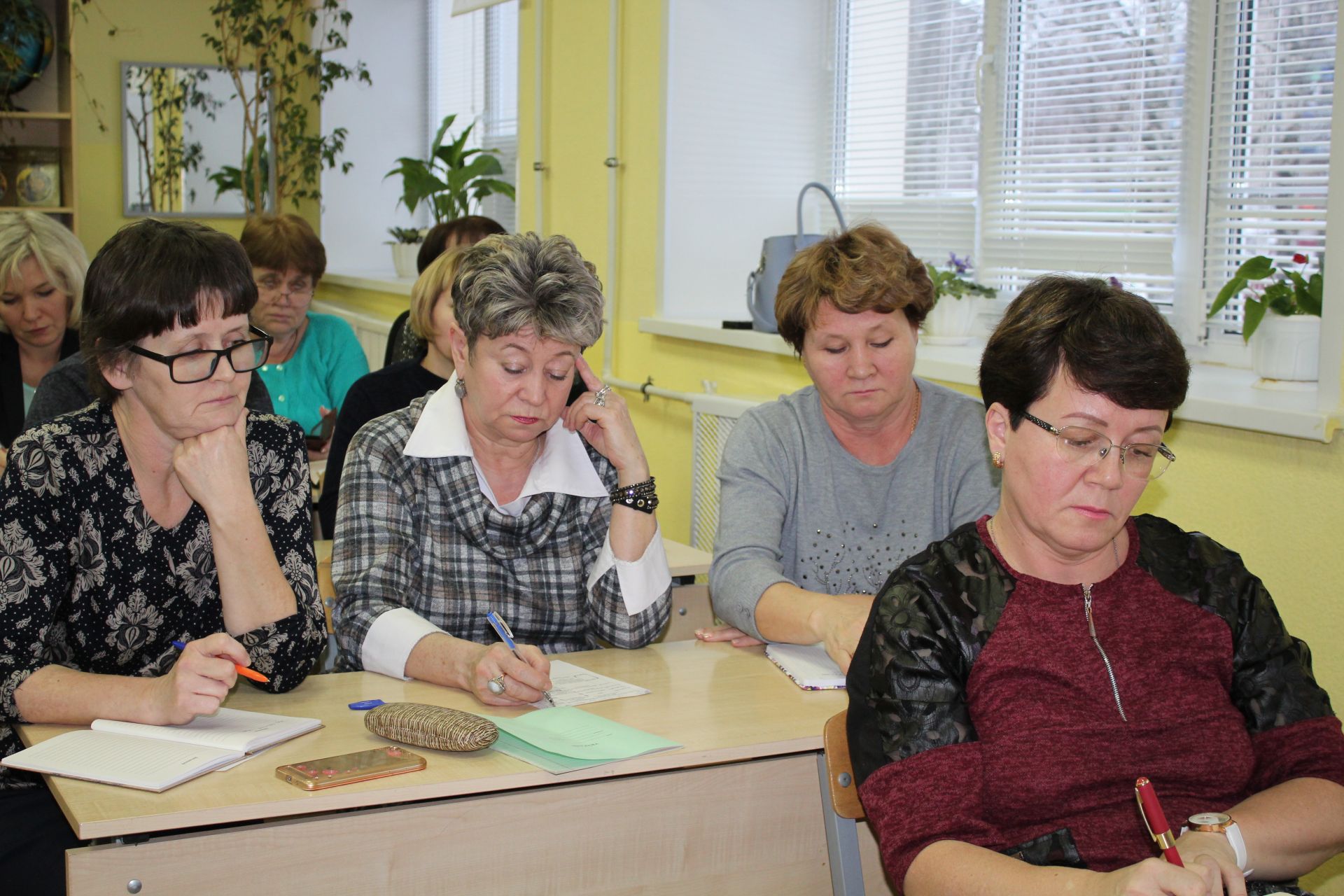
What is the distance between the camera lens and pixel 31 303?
329cm

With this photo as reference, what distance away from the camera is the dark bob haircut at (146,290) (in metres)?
1.78

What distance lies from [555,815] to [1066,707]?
2.13 feet

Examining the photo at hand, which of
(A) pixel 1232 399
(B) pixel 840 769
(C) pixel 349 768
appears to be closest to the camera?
(C) pixel 349 768

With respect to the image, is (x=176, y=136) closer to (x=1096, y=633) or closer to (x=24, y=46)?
(x=24, y=46)

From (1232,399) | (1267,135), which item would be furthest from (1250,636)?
(1267,135)

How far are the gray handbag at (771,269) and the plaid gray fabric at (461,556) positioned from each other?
4.59 ft

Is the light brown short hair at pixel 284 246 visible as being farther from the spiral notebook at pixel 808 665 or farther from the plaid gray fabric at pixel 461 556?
the spiral notebook at pixel 808 665

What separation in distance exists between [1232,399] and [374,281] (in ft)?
16.4

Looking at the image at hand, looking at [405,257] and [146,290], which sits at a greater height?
[405,257]

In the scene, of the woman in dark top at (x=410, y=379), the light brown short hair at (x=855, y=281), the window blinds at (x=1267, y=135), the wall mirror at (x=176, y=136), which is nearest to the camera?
the light brown short hair at (x=855, y=281)

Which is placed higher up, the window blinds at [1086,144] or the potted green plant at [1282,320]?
the window blinds at [1086,144]

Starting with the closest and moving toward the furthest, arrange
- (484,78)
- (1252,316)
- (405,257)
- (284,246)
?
(1252,316)
(284,246)
(484,78)
(405,257)

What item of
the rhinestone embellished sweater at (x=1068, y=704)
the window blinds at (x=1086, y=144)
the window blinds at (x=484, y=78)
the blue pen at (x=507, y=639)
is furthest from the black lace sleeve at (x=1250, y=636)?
the window blinds at (x=484, y=78)

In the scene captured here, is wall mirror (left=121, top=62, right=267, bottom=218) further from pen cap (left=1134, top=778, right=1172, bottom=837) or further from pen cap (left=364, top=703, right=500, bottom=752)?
pen cap (left=1134, top=778, right=1172, bottom=837)
